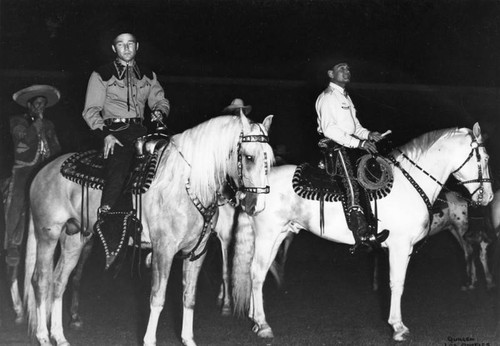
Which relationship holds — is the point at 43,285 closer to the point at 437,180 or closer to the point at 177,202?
the point at 177,202

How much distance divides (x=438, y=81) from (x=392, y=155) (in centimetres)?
514

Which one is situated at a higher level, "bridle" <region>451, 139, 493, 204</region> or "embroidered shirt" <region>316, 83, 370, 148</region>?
"embroidered shirt" <region>316, 83, 370, 148</region>

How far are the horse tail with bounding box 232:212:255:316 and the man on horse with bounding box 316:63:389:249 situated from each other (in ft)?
3.55

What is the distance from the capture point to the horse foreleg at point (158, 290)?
559cm

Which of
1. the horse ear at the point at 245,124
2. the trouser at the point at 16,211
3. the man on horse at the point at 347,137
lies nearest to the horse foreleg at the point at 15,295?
the trouser at the point at 16,211

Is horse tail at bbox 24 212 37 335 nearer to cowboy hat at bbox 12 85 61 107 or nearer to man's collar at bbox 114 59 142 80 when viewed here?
cowboy hat at bbox 12 85 61 107

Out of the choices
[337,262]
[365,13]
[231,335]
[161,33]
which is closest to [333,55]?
[365,13]

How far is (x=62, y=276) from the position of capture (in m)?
6.17

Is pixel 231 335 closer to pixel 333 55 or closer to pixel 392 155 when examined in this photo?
pixel 392 155

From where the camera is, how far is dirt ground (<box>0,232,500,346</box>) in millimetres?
6449

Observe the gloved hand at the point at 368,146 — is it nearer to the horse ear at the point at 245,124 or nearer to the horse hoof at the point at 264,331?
the horse ear at the point at 245,124

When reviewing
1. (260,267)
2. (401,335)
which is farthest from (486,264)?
(260,267)

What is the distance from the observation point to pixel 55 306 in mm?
6055

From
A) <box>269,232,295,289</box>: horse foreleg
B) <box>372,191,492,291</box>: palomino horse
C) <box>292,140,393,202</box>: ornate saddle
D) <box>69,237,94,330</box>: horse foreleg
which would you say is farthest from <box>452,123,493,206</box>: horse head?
<box>69,237,94,330</box>: horse foreleg
